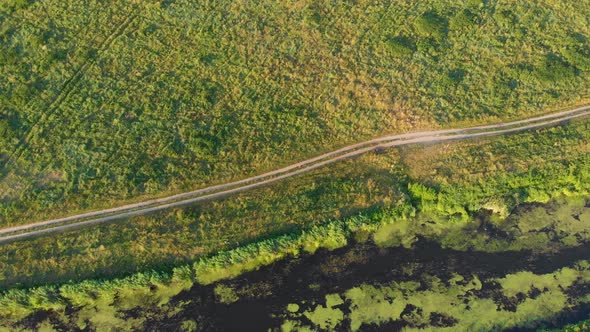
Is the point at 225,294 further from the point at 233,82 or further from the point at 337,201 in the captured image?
the point at 233,82

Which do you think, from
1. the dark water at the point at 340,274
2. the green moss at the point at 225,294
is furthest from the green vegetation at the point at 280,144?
the dark water at the point at 340,274

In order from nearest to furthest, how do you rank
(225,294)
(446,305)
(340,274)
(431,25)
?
(446,305) < (225,294) < (340,274) < (431,25)

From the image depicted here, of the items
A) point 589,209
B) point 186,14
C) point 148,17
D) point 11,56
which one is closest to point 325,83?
point 186,14

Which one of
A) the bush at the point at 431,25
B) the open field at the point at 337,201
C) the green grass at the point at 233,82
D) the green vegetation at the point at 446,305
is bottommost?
the green vegetation at the point at 446,305

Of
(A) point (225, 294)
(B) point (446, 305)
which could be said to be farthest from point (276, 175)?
(B) point (446, 305)

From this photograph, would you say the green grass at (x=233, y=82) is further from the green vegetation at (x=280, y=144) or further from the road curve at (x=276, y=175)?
the road curve at (x=276, y=175)

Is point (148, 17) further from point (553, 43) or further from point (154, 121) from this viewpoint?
point (553, 43)
